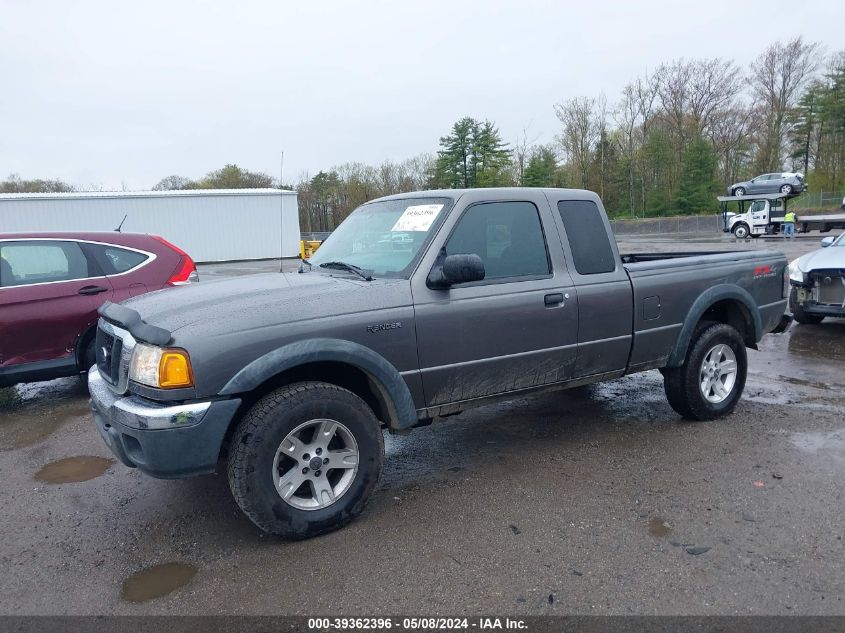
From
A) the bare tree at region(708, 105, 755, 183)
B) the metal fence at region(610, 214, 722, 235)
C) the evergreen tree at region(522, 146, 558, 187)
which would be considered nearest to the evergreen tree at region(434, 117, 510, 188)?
the evergreen tree at region(522, 146, 558, 187)

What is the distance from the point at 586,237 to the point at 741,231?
109 feet

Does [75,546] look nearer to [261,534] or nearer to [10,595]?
[10,595]

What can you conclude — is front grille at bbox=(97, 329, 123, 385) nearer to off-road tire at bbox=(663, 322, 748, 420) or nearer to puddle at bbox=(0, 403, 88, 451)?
puddle at bbox=(0, 403, 88, 451)

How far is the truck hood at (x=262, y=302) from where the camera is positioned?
317 cm

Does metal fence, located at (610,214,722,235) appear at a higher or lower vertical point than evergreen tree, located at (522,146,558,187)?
lower

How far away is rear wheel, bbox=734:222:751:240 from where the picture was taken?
33.0 metres

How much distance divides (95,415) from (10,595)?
1020 mm

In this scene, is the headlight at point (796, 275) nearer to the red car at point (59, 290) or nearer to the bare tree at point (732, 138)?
the red car at point (59, 290)

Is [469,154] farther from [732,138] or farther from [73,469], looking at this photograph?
[73,469]

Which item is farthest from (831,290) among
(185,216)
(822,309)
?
(185,216)

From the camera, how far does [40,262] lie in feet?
20.1

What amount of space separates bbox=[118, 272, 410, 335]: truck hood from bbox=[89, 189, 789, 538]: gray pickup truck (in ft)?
0.04

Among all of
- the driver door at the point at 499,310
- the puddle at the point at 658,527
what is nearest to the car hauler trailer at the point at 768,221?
the driver door at the point at 499,310

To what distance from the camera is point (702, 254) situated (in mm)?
5328
